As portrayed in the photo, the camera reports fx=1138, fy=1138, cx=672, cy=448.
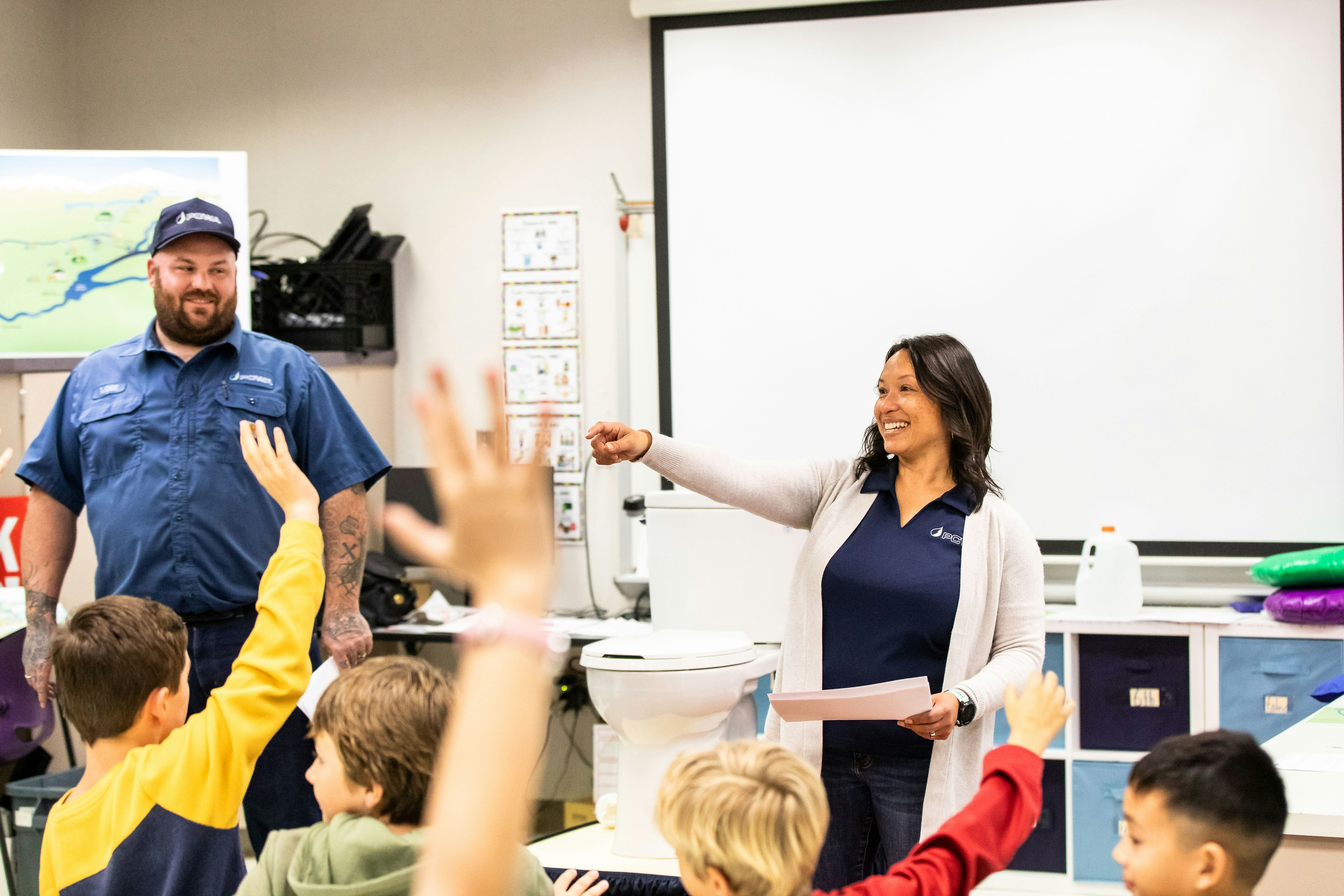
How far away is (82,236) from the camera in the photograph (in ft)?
11.3

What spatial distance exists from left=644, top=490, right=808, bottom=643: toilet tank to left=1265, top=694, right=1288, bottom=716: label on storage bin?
51.9 inches

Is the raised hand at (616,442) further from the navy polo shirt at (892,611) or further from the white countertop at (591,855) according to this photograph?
the white countertop at (591,855)

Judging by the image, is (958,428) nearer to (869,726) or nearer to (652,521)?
(869,726)

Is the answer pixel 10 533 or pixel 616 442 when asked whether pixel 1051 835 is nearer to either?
pixel 616 442

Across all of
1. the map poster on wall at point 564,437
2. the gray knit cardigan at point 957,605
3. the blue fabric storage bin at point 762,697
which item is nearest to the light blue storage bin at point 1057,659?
the blue fabric storage bin at point 762,697

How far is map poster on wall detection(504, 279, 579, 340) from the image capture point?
4.04 m

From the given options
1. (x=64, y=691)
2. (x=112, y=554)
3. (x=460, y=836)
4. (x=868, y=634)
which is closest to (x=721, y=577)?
→ (x=868, y=634)

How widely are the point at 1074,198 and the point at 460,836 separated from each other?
344cm

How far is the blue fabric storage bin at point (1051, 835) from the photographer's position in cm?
323

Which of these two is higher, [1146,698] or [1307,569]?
[1307,569]

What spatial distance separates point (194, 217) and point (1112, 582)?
8.40 feet

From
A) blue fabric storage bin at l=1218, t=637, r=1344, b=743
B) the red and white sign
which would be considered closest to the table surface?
the red and white sign

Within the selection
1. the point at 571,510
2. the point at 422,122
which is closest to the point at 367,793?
the point at 571,510

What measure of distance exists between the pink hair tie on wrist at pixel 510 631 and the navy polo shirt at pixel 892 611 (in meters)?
1.38
